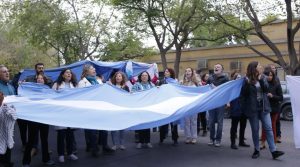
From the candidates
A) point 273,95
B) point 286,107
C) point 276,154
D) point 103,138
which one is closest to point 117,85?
point 103,138

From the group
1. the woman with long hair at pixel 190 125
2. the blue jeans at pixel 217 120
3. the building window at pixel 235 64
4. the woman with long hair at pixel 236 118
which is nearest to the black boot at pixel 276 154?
the woman with long hair at pixel 236 118

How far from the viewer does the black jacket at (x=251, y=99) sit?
691 cm

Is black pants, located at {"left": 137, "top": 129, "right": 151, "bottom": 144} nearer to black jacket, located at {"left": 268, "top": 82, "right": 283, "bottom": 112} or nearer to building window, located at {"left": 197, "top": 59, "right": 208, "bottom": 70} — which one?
black jacket, located at {"left": 268, "top": 82, "right": 283, "bottom": 112}

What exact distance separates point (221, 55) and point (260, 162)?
70.0 ft

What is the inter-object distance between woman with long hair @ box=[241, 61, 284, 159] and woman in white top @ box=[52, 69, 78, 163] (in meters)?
3.11

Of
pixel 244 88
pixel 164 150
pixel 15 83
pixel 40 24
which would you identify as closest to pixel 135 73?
pixel 15 83

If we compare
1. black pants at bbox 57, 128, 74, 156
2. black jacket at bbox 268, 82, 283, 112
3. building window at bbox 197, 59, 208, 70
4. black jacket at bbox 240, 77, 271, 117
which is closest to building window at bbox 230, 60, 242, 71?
building window at bbox 197, 59, 208, 70

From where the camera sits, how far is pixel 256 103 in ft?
22.7

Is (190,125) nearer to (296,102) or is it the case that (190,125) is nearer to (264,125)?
(264,125)

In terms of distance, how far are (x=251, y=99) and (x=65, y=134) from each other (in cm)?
331

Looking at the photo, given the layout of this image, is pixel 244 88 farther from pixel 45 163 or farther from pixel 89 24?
pixel 89 24

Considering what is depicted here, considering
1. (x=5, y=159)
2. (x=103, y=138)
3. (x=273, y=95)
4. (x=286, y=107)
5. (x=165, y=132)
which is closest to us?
(x=5, y=159)

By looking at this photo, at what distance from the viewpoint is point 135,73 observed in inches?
531

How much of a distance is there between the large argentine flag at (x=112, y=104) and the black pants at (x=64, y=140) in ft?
2.11
